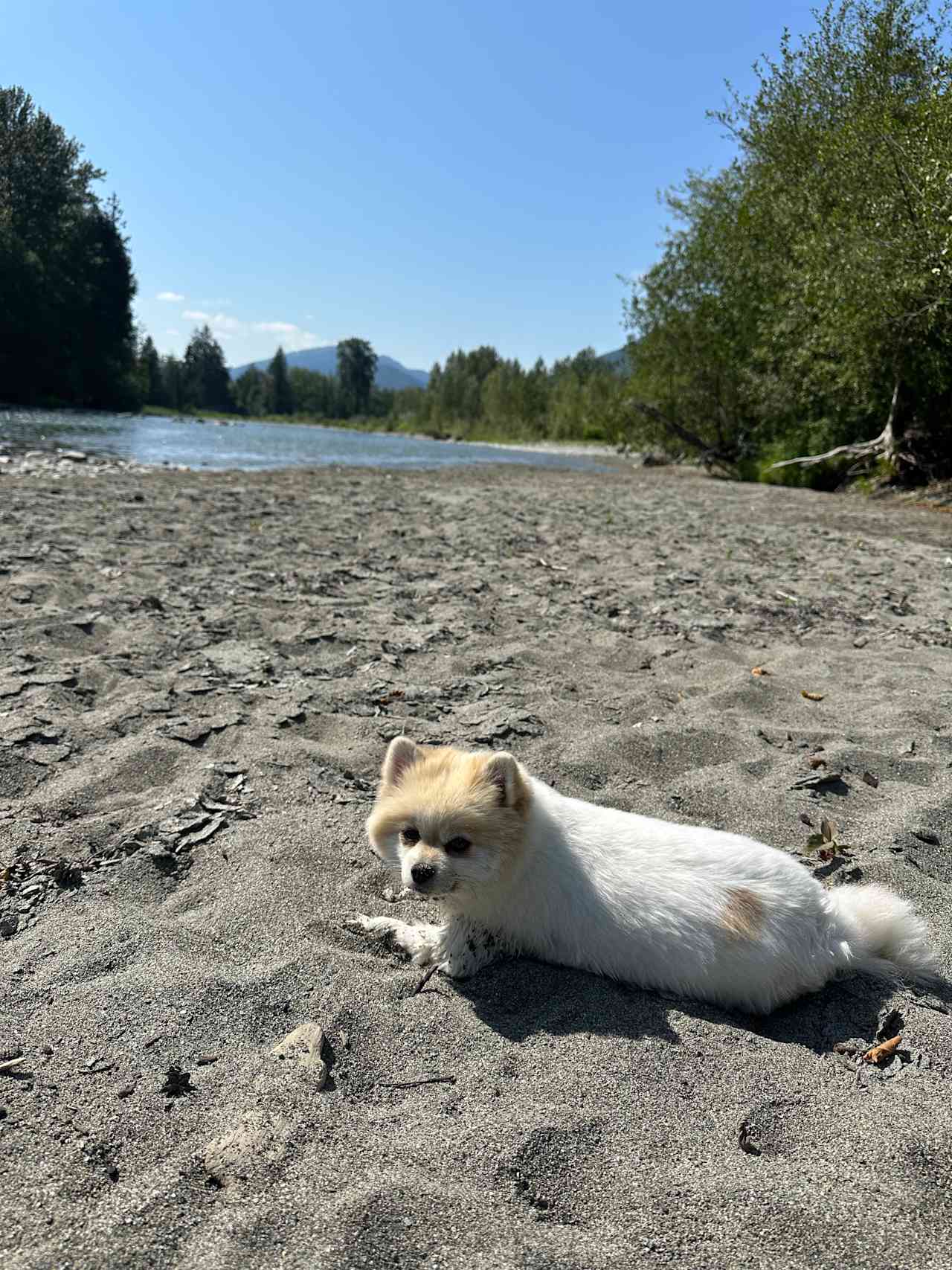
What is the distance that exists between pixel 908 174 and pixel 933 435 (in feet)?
28.5

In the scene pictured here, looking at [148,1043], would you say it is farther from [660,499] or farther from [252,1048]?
Result: [660,499]

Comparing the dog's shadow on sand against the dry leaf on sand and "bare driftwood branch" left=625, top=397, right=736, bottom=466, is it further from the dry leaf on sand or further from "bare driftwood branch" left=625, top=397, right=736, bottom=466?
"bare driftwood branch" left=625, top=397, right=736, bottom=466

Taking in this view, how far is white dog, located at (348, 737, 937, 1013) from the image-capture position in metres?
3.19

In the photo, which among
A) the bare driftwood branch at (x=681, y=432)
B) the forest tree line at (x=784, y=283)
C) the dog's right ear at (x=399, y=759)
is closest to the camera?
the dog's right ear at (x=399, y=759)

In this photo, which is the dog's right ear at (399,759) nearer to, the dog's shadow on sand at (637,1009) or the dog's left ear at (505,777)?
the dog's left ear at (505,777)

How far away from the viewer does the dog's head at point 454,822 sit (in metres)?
3.21

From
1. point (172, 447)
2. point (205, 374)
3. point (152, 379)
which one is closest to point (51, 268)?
point (172, 447)

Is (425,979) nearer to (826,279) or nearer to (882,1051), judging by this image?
(882,1051)

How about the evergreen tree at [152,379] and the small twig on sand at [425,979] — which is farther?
the evergreen tree at [152,379]

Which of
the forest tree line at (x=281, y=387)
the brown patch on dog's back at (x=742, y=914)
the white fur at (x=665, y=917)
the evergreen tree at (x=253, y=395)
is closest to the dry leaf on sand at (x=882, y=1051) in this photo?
the white fur at (x=665, y=917)

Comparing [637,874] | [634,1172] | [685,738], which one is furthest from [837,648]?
[634,1172]

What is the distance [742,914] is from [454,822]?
119cm

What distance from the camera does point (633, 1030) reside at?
3043mm

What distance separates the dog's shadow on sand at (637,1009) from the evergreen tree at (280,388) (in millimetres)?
168891
